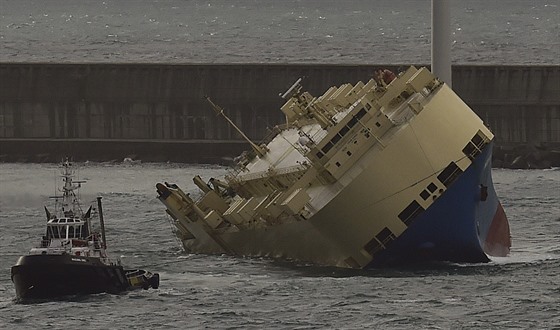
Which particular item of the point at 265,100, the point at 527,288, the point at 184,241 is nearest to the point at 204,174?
the point at 265,100

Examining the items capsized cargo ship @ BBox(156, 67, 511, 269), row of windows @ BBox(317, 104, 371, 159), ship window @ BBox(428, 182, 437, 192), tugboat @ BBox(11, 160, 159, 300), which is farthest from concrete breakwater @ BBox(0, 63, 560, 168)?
tugboat @ BBox(11, 160, 159, 300)

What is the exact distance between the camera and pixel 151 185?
98.5 metres

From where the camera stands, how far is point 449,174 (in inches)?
2320

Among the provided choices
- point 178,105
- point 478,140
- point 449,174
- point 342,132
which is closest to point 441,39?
point 478,140

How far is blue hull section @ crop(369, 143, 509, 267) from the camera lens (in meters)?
58.5

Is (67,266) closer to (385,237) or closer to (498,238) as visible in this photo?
(385,237)

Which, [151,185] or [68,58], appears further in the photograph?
[68,58]

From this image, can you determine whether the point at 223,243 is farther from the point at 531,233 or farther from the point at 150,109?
the point at 150,109

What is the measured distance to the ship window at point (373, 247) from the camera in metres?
58.6

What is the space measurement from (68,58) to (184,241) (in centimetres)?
11728

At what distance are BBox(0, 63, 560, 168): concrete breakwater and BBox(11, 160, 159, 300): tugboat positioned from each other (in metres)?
54.8

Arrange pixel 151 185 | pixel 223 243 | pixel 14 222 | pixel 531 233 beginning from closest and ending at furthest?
1. pixel 223 243
2. pixel 531 233
3. pixel 14 222
4. pixel 151 185

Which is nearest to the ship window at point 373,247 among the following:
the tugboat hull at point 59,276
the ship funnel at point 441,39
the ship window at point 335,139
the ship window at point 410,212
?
the ship window at point 410,212

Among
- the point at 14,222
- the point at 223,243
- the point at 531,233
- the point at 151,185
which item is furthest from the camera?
the point at 151,185
